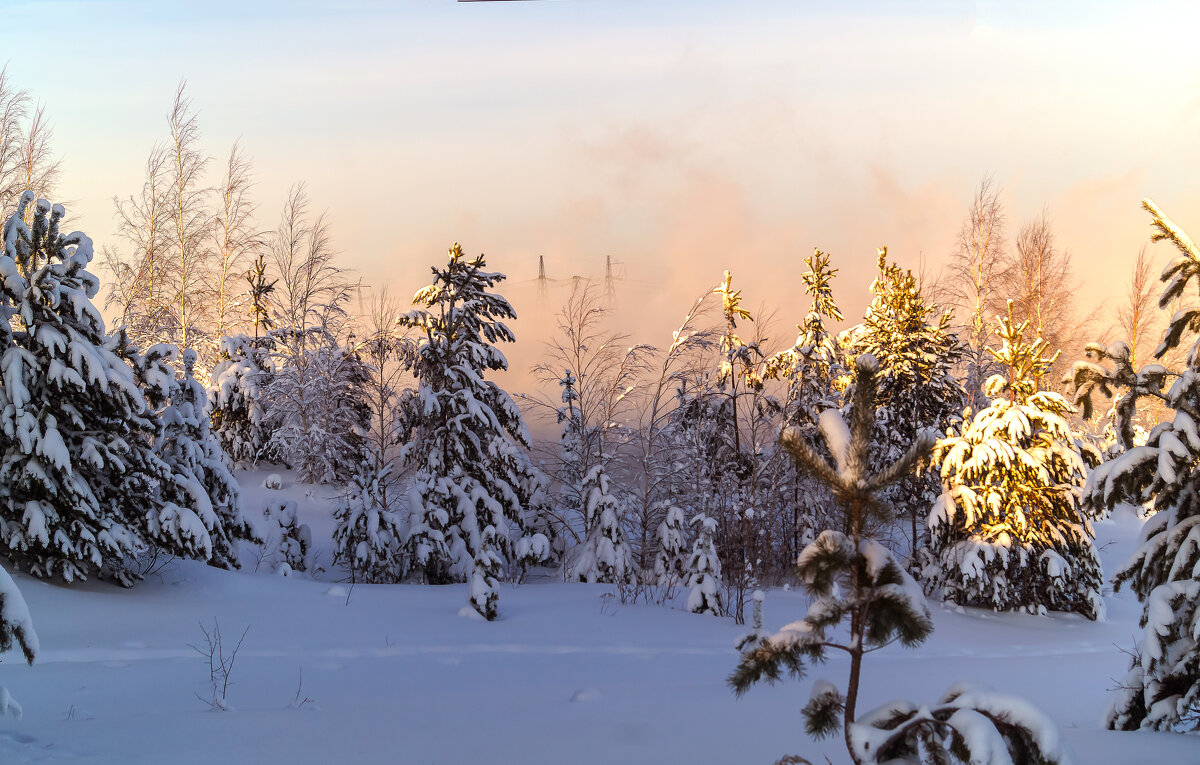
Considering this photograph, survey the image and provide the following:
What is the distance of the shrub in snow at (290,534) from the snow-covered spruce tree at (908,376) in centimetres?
1432

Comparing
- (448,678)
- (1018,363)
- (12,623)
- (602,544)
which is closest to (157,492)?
(448,678)

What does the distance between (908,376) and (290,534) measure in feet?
51.3

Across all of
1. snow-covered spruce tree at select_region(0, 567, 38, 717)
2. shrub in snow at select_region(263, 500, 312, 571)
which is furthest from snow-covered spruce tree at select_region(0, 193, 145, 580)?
snow-covered spruce tree at select_region(0, 567, 38, 717)

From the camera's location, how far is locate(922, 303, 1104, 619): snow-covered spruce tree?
16.2 m

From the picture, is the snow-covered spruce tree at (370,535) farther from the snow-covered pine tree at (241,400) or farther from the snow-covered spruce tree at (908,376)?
the snow-covered spruce tree at (908,376)

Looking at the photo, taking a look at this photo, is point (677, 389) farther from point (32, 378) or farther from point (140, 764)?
Answer: point (140, 764)

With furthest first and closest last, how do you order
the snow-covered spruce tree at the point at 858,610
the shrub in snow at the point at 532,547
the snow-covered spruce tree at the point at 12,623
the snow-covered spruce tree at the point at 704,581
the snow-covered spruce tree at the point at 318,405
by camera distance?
1. the snow-covered spruce tree at the point at 318,405
2. the shrub in snow at the point at 532,547
3. the snow-covered spruce tree at the point at 704,581
4. the snow-covered spruce tree at the point at 12,623
5. the snow-covered spruce tree at the point at 858,610

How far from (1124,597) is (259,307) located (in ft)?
95.9

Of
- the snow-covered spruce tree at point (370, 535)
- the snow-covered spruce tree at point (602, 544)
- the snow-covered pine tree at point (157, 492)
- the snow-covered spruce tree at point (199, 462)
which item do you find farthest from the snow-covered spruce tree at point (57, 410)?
the snow-covered spruce tree at point (602, 544)

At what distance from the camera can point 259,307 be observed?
30.0 m

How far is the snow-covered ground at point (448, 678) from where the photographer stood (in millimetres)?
5547

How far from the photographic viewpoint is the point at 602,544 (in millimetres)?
19031

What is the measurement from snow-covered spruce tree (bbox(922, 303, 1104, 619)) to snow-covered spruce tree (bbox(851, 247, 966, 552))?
305 centimetres

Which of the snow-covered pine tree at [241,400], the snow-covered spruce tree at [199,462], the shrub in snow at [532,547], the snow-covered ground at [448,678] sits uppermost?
the snow-covered pine tree at [241,400]
